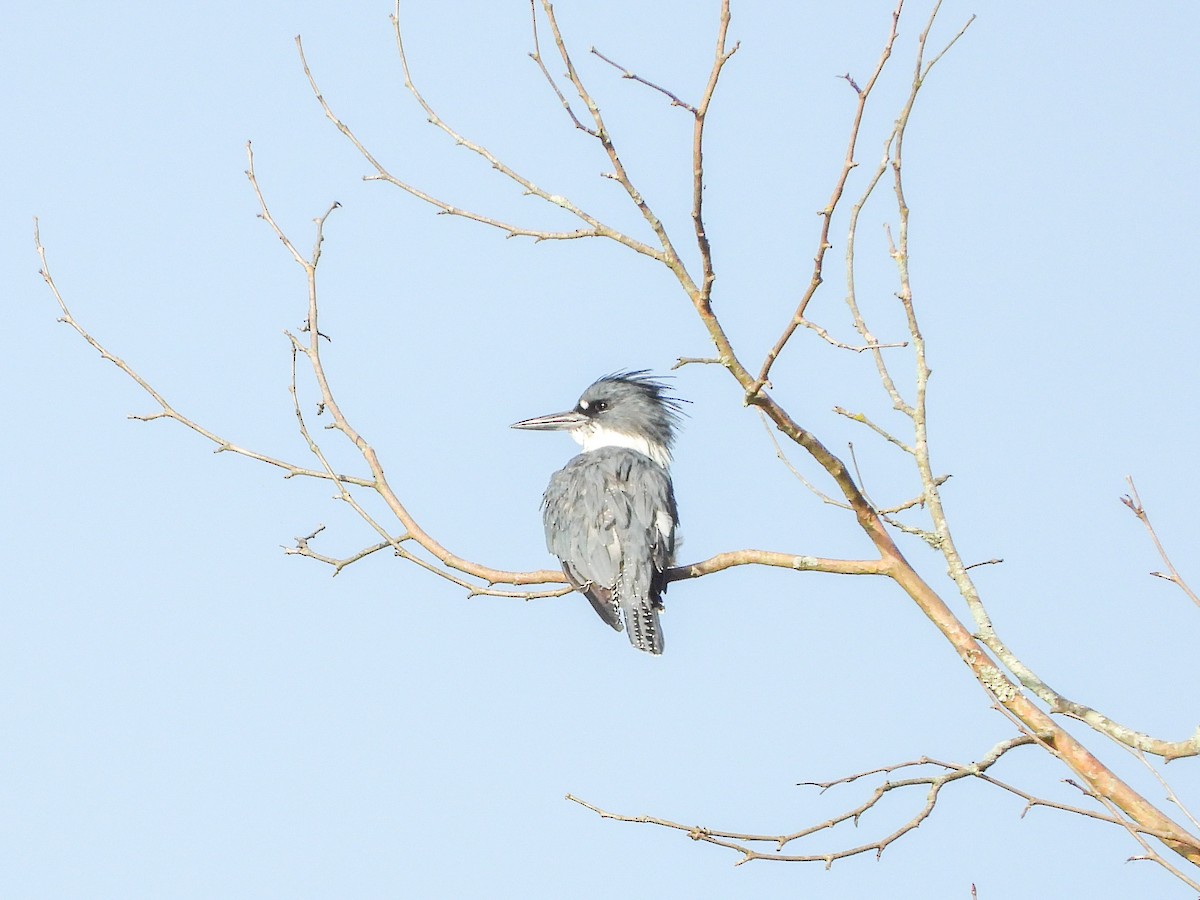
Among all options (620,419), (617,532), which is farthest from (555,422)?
(617,532)

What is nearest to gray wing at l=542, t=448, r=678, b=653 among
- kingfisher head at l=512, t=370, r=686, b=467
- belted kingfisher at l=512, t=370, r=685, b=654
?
belted kingfisher at l=512, t=370, r=685, b=654

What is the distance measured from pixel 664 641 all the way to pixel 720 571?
1551mm

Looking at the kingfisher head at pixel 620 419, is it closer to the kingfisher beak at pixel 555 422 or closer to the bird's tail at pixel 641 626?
the kingfisher beak at pixel 555 422

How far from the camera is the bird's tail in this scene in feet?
18.5

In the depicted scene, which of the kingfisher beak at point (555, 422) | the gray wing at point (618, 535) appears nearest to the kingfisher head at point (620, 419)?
the kingfisher beak at point (555, 422)

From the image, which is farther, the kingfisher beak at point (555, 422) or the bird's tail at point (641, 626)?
the kingfisher beak at point (555, 422)

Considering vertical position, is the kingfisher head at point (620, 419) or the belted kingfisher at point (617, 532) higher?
the kingfisher head at point (620, 419)

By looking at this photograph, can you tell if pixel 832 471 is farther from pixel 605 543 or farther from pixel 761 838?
pixel 605 543

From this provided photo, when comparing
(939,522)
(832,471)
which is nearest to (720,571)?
A: (832,471)

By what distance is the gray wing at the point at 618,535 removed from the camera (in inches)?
223

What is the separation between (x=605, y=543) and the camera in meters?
5.73

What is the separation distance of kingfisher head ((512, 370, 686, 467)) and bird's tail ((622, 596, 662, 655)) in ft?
4.80

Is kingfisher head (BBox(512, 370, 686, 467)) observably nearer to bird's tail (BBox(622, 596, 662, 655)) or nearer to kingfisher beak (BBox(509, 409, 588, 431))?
kingfisher beak (BBox(509, 409, 588, 431))

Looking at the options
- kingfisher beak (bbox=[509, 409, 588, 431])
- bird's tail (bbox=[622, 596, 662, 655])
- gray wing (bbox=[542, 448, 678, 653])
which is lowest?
bird's tail (bbox=[622, 596, 662, 655])
